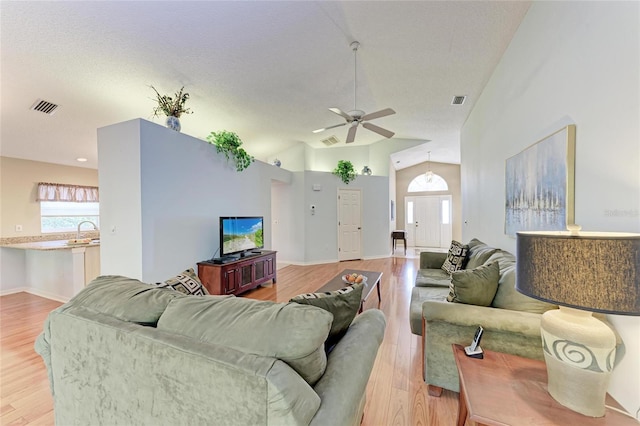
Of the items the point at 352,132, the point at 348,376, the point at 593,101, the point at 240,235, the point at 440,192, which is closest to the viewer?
the point at 348,376

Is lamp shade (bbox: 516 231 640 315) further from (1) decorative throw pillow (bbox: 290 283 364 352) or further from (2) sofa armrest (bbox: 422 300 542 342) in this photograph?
(1) decorative throw pillow (bbox: 290 283 364 352)

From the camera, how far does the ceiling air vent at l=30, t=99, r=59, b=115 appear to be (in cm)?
330

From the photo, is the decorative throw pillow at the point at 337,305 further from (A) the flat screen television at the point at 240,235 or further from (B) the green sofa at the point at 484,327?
(A) the flat screen television at the point at 240,235

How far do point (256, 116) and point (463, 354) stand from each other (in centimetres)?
473

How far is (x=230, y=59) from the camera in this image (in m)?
3.11

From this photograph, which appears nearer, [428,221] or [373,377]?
[373,377]

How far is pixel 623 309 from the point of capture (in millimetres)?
811

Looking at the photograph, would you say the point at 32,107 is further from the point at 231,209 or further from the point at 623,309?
the point at 623,309

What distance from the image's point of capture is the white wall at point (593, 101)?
1143mm

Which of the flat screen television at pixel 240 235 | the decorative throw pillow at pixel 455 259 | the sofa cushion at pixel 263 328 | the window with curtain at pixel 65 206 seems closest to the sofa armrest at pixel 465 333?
the sofa cushion at pixel 263 328

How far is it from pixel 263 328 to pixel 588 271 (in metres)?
1.12

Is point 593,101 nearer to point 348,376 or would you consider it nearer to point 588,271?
point 588,271

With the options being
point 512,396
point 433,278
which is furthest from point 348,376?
point 433,278

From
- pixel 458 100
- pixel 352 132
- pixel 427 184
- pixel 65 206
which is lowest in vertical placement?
pixel 65 206
